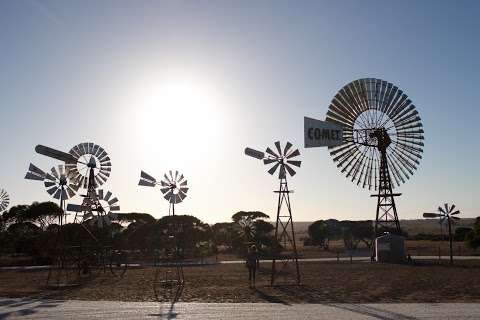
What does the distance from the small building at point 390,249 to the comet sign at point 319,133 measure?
2396 cm

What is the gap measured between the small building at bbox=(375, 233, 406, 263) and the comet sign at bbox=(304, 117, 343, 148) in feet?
78.6

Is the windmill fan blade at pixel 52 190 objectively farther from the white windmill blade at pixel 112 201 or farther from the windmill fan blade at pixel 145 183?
the white windmill blade at pixel 112 201

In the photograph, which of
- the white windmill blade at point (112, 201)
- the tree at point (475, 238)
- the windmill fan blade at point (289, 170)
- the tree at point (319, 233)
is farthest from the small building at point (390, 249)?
the tree at point (319, 233)

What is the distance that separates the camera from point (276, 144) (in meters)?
27.6

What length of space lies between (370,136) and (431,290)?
26.4 meters

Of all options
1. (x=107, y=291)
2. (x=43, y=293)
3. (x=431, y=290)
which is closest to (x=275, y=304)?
(x=431, y=290)

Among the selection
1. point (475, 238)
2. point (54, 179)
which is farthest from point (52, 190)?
point (475, 238)

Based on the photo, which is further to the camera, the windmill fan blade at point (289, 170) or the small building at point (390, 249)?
the small building at point (390, 249)

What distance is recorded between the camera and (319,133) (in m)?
25.1

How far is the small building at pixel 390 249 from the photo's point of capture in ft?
149

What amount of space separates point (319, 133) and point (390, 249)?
978 inches

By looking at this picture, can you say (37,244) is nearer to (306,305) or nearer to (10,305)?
(10,305)

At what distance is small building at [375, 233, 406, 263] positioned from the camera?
149ft

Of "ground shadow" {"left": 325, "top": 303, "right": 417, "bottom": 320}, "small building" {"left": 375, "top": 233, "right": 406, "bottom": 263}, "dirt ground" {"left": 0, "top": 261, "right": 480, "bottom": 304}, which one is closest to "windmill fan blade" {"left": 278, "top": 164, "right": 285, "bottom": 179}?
"dirt ground" {"left": 0, "top": 261, "right": 480, "bottom": 304}
